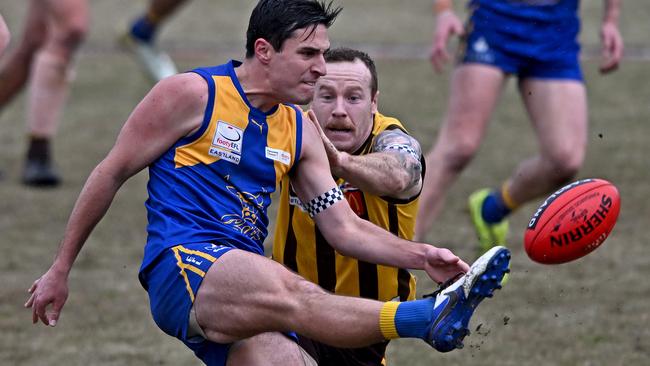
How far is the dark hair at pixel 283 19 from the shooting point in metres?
4.73

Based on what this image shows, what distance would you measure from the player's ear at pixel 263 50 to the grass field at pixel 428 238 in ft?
4.85

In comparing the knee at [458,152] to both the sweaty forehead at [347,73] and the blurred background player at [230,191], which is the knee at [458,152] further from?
the blurred background player at [230,191]

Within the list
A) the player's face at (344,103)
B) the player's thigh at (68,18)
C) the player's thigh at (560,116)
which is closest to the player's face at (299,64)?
the player's face at (344,103)

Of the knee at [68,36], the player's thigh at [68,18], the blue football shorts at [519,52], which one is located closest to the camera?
the blue football shorts at [519,52]

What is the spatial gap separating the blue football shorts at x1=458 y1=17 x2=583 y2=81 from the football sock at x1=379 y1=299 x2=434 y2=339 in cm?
351

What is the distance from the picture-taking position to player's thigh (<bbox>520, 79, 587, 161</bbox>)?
7496 mm

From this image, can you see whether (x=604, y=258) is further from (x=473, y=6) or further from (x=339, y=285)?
(x=339, y=285)

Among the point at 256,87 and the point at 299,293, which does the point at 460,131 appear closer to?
the point at 256,87

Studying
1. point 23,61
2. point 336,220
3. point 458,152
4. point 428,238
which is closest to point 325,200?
point 336,220

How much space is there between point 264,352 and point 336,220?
0.57 metres

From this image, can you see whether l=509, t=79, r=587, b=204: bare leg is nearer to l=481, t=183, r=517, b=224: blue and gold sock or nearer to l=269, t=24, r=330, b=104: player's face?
l=481, t=183, r=517, b=224: blue and gold sock

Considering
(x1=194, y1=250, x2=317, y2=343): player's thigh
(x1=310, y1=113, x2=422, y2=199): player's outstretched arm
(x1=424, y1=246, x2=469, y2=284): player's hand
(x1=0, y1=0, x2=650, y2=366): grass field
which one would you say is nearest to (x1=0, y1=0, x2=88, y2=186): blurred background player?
(x1=0, y1=0, x2=650, y2=366): grass field

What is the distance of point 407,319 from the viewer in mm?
4223

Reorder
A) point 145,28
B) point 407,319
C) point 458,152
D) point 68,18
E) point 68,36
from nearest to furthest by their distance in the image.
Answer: point 407,319 < point 458,152 < point 68,18 < point 68,36 < point 145,28
